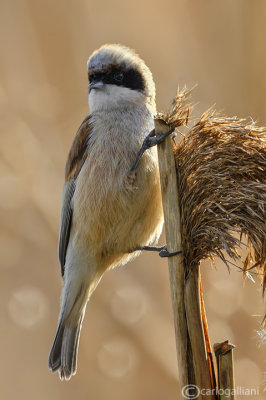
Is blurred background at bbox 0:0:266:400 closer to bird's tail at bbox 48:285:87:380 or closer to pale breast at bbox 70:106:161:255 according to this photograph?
bird's tail at bbox 48:285:87:380

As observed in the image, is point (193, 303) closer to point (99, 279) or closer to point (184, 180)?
point (184, 180)

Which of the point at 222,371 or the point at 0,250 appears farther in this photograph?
the point at 0,250

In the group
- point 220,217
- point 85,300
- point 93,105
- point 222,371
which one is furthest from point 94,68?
point 222,371

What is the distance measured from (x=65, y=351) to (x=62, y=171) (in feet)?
3.34

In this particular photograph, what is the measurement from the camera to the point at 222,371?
173cm

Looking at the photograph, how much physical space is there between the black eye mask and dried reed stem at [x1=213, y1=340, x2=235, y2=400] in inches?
65.1

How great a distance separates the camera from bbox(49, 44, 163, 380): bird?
2.78m

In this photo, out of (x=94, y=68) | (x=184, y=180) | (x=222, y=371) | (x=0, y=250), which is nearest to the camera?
(x=222, y=371)

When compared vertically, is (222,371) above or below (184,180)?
below

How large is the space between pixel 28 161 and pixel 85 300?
820mm

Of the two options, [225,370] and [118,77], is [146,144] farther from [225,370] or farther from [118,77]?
[225,370]

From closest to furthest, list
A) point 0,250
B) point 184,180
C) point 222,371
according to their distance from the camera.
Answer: point 222,371 → point 184,180 → point 0,250

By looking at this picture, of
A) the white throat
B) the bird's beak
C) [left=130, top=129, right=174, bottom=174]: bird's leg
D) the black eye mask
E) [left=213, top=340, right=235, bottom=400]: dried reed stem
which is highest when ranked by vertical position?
the black eye mask

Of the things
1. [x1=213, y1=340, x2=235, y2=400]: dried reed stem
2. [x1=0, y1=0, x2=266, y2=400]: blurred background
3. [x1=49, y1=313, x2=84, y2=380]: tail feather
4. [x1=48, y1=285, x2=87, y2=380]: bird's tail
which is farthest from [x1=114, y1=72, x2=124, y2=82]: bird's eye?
[x1=213, y1=340, x2=235, y2=400]: dried reed stem
